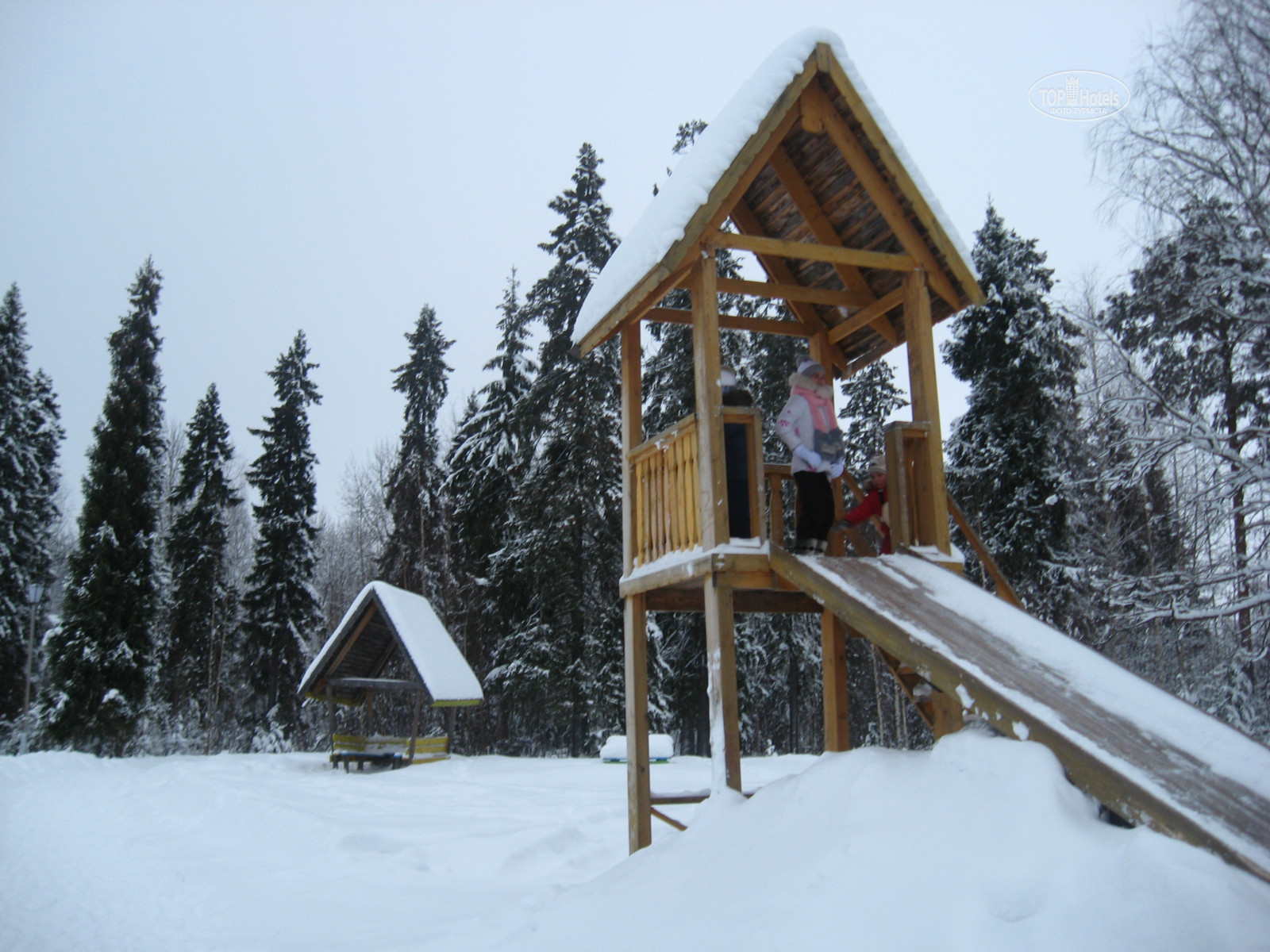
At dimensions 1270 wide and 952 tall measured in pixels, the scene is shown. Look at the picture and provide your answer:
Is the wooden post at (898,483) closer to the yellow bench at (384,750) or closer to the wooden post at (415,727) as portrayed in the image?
the wooden post at (415,727)

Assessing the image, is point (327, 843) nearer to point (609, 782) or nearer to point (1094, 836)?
point (609, 782)

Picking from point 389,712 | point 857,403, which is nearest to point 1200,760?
point 857,403

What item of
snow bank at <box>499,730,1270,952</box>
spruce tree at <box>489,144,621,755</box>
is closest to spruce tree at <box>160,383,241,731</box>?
spruce tree at <box>489,144,621,755</box>

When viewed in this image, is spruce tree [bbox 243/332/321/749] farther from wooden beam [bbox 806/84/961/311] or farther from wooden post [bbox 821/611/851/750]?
wooden beam [bbox 806/84/961/311]

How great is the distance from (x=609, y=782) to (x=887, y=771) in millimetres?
11179

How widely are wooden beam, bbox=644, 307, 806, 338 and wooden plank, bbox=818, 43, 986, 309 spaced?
1778mm

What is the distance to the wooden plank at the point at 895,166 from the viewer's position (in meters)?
6.93

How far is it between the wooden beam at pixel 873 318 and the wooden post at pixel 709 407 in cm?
192

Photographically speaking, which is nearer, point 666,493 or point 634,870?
point 634,870

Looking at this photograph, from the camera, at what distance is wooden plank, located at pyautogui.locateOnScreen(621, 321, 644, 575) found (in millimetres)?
7984

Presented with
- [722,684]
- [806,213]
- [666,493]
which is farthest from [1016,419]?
[722,684]

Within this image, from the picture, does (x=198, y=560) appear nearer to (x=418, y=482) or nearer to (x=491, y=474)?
(x=418, y=482)

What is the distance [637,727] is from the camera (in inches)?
300

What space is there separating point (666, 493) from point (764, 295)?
84.3 inches
